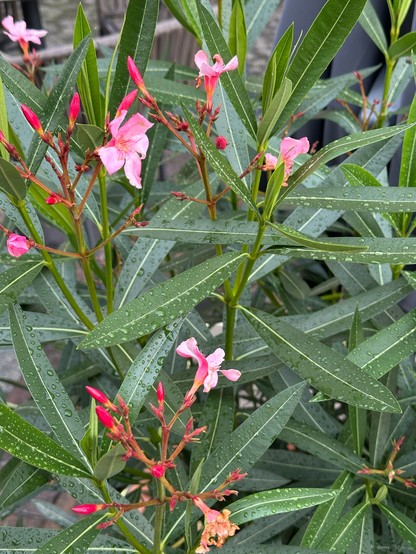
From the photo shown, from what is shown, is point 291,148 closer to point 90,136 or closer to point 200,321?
point 90,136

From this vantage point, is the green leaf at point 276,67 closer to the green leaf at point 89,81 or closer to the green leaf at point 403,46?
the green leaf at point 89,81

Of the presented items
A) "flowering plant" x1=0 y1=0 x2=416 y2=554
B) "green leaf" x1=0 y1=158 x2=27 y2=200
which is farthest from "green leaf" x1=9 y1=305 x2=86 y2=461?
"green leaf" x1=0 y1=158 x2=27 y2=200

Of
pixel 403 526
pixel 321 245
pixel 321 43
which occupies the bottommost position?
pixel 403 526

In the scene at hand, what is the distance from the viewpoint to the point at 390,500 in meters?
0.81

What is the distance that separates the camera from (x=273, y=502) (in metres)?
0.57

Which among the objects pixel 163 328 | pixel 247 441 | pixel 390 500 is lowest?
pixel 390 500

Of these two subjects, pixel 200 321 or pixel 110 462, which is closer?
pixel 110 462

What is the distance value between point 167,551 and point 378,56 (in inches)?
34.9

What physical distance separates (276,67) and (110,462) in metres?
0.36

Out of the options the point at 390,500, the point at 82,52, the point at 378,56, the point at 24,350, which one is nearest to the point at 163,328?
the point at 24,350

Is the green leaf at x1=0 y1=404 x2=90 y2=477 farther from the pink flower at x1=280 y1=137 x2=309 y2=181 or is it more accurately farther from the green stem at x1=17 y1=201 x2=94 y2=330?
the pink flower at x1=280 y1=137 x2=309 y2=181

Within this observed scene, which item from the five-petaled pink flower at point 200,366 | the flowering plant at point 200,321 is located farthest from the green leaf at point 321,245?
the five-petaled pink flower at point 200,366

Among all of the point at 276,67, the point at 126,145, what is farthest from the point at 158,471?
the point at 276,67

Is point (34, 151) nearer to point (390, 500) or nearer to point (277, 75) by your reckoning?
point (277, 75)
